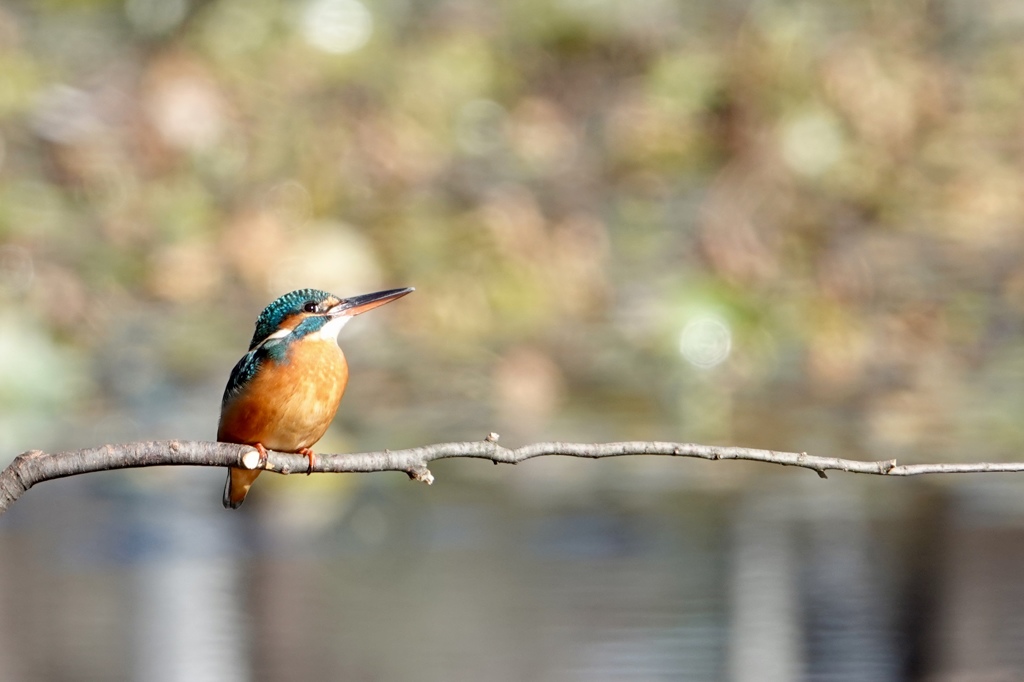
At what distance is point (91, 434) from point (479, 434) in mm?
1087

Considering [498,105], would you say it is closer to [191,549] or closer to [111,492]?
[111,492]

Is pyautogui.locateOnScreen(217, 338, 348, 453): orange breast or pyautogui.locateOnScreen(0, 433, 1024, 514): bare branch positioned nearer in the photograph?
pyautogui.locateOnScreen(0, 433, 1024, 514): bare branch

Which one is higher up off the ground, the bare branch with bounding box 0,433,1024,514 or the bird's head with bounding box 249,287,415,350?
the bird's head with bounding box 249,287,415,350

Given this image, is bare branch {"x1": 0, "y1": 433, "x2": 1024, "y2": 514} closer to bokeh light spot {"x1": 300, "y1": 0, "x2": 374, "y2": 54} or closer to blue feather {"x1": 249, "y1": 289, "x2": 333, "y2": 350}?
blue feather {"x1": 249, "y1": 289, "x2": 333, "y2": 350}

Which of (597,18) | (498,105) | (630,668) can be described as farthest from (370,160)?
(630,668)

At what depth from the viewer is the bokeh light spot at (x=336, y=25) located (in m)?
5.82

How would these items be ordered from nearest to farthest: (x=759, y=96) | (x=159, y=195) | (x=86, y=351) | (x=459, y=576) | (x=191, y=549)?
1. (x=459, y=576)
2. (x=191, y=549)
3. (x=86, y=351)
4. (x=159, y=195)
5. (x=759, y=96)

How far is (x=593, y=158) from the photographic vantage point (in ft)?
19.7

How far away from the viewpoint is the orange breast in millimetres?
1589

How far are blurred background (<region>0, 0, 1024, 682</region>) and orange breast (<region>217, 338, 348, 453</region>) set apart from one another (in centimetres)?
91

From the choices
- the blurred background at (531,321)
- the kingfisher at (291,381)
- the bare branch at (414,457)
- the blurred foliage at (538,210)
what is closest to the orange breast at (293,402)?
the kingfisher at (291,381)

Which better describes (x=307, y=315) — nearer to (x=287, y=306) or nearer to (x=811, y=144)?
(x=287, y=306)

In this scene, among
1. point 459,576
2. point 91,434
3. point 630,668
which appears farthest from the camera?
point 91,434

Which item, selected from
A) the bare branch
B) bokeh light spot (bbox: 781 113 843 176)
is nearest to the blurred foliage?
bokeh light spot (bbox: 781 113 843 176)
